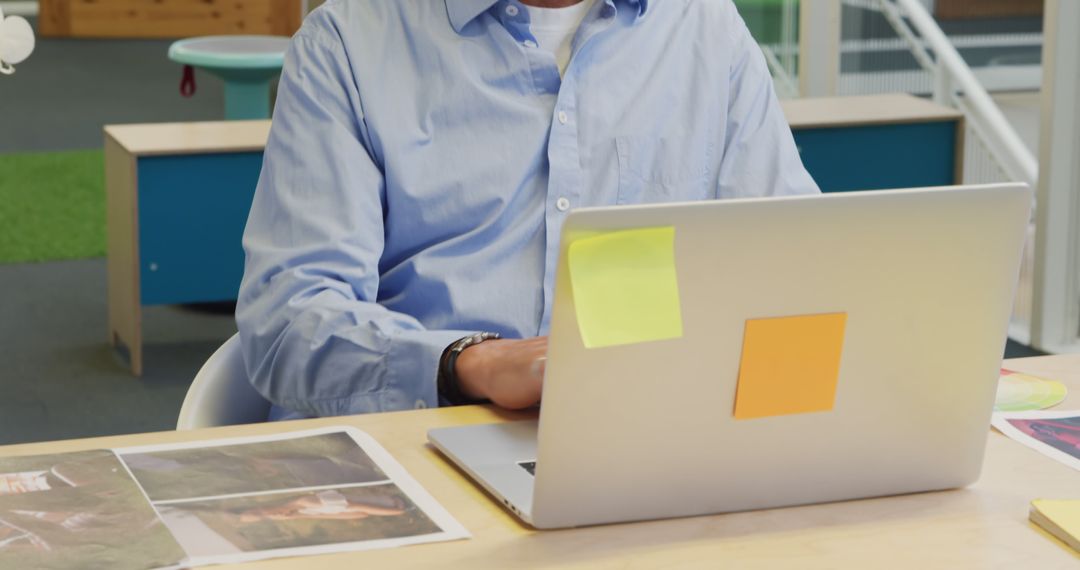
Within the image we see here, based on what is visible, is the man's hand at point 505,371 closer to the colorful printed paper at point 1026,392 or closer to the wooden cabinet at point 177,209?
the colorful printed paper at point 1026,392

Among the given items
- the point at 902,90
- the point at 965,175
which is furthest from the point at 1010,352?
the point at 902,90

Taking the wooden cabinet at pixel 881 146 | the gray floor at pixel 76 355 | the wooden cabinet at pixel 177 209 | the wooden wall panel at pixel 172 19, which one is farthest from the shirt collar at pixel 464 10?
the wooden wall panel at pixel 172 19

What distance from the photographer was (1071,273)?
379cm

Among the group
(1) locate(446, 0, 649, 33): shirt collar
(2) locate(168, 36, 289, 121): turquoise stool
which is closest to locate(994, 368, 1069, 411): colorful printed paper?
(1) locate(446, 0, 649, 33): shirt collar

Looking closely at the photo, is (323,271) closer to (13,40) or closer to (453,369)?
(453,369)

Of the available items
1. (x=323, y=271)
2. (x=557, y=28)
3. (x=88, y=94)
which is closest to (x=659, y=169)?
(x=557, y=28)

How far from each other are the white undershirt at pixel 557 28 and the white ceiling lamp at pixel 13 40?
0.63 m

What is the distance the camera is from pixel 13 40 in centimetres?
116

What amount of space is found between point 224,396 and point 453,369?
0.29 meters

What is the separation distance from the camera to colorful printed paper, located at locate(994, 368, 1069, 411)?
1372 millimetres

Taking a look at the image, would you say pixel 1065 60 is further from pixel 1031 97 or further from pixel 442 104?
pixel 442 104

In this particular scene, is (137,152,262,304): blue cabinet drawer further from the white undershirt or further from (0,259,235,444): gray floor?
the white undershirt

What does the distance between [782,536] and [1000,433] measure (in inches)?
13.3

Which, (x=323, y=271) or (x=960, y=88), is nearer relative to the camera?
(x=323, y=271)
